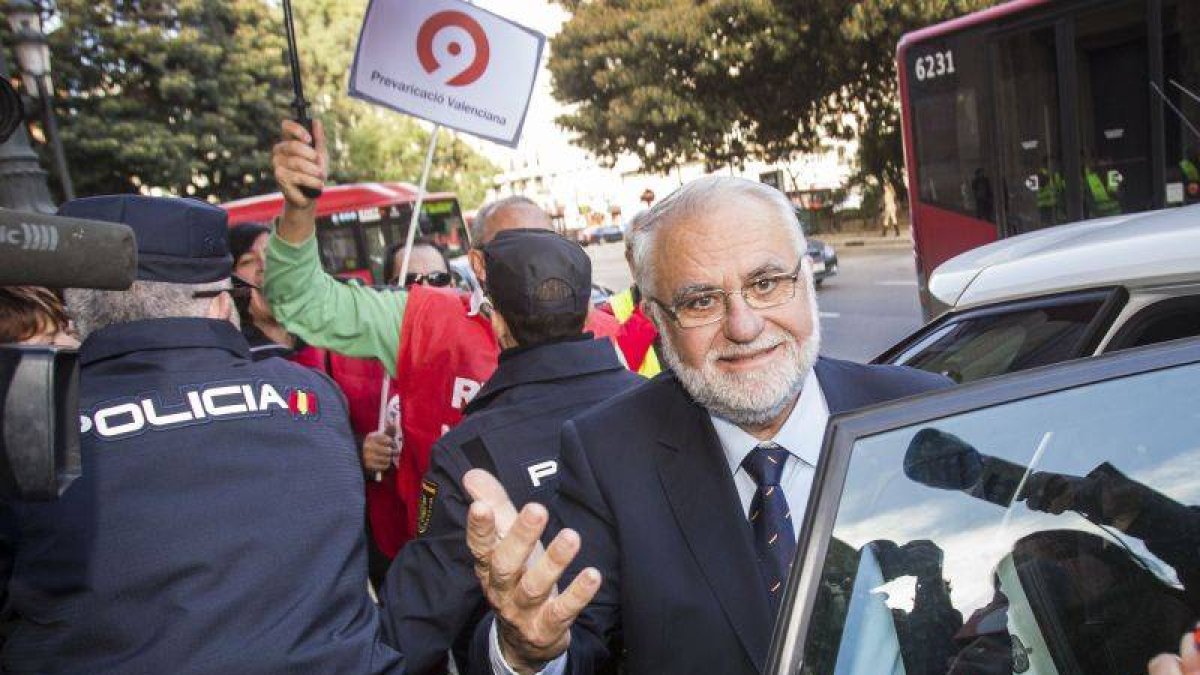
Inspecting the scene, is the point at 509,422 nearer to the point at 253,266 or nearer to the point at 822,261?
the point at 253,266

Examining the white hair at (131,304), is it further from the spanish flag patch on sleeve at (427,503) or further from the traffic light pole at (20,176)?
the traffic light pole at (20,176)

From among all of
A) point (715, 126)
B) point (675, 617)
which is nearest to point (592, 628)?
point (675, 617)

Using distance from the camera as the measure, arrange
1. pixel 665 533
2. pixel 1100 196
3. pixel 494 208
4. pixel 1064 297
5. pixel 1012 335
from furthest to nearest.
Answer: pixel 1100 196 < pixel 494 208 < pixel 1012 335 < pixel 1064 297 < pixel 665 533

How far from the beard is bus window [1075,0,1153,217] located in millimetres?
7045

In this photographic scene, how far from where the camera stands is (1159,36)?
712 centimetres

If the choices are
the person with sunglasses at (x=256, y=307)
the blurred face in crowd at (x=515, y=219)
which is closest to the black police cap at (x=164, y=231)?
the blurred face in crowd at (x=515, y=219)

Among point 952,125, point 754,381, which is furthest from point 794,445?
point 952,125

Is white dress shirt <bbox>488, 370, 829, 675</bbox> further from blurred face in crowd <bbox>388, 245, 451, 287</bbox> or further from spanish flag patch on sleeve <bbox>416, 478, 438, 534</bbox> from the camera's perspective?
blurred face in crowd <bbox>388, 245, 451, 287</bbox>

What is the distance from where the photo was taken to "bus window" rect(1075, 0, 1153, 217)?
7320 mm

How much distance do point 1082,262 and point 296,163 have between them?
200cm

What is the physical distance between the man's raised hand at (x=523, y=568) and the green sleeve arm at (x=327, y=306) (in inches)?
56.6

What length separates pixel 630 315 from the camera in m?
3.59

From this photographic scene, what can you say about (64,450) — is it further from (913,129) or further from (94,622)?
(913,129)

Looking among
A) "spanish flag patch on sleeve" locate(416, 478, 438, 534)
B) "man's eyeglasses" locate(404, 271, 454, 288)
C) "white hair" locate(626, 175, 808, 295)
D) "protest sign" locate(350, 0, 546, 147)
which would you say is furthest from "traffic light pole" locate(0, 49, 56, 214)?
"white hair" locate(626, 175, 808, 295)
